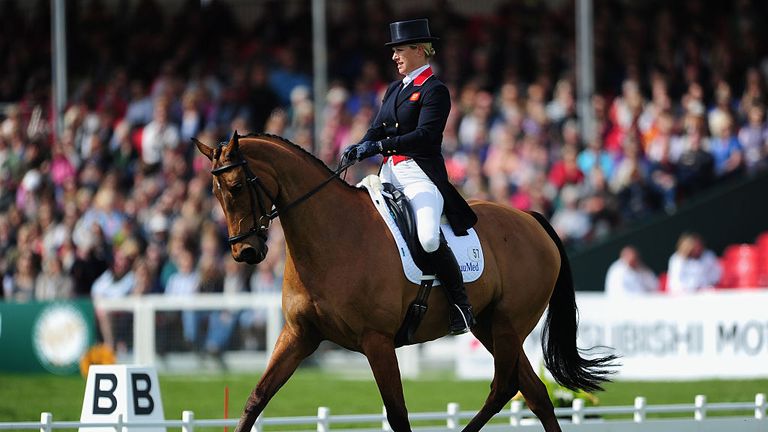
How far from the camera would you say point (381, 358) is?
8.47 m

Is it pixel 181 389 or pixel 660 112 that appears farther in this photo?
pixel 660 112

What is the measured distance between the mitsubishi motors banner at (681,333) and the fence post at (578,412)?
15.8 ft

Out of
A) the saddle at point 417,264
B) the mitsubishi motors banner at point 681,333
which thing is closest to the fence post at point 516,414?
the saddle at point 417,264

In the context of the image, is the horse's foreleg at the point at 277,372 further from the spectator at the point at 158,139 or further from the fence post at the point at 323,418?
the spectator at the point at 158,139

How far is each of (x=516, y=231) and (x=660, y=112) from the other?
9.76 meters

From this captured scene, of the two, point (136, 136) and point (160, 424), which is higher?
point (136, 136)

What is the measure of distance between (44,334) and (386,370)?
10887mm

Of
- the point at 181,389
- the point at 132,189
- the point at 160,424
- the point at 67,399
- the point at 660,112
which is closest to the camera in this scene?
the point at 160,424

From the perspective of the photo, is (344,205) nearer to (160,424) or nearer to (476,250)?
(476,250)

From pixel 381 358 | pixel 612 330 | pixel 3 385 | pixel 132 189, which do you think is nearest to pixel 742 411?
pixel 612 330

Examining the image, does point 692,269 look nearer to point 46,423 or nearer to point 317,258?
point 317,258

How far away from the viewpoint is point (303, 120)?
21328mm

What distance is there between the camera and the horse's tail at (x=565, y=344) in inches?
394

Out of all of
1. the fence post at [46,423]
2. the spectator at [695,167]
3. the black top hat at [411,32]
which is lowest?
the fence post at [46,423]
